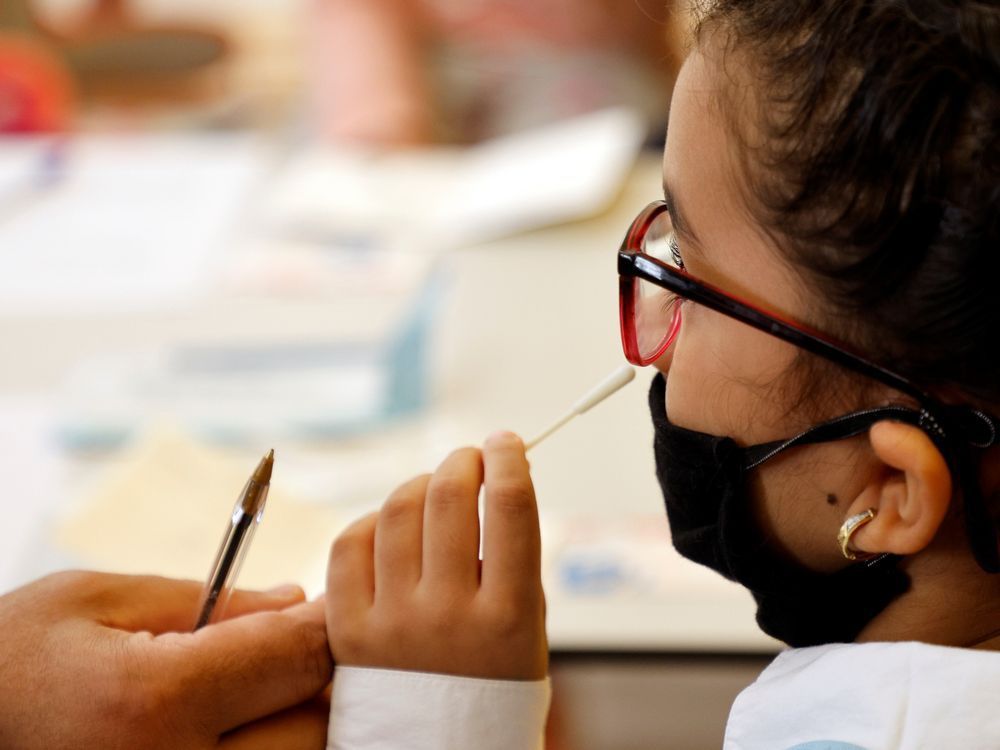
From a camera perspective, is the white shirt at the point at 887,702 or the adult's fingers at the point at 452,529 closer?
the white shirt at the point at 887,702

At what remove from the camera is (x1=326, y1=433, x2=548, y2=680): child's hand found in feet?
2.47

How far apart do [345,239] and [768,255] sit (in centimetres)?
114

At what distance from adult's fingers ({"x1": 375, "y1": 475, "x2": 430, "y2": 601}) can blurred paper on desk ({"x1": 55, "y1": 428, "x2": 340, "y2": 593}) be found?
297 millimetres

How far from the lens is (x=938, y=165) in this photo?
601 millimetres

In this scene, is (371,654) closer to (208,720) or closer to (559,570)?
(208,720)

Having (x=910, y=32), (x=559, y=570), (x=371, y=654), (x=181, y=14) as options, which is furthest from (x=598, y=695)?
(x=181, y=14)

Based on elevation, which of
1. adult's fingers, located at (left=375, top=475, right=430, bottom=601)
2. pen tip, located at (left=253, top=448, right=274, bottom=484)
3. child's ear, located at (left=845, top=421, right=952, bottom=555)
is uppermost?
child's ear, located at (left=845, top=421, right=952, bottom=555)

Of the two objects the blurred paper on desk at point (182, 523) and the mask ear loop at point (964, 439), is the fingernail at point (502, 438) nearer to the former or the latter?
the mask ear loop at point (964, 439)

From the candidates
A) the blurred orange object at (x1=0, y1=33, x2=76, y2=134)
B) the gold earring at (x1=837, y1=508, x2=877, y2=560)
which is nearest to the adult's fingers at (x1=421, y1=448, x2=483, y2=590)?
the gold earring at (x1=837, y1=508, x2=877, y2=560)

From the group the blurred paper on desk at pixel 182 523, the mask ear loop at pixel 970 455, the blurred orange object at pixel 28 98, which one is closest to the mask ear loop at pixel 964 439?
the mask ear loop at pixel 970 455

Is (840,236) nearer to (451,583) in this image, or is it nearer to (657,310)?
(657,310)

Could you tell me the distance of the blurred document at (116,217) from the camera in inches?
64.9

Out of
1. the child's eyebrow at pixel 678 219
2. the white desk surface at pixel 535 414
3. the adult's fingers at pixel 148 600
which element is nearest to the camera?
the child's eyebrow at pixel 678 219

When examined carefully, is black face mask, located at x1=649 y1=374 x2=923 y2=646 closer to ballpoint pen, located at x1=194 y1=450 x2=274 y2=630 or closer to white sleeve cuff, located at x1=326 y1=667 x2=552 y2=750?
white sleeve cuff, located at x1=326 y1=667 x2=552 y2=750
